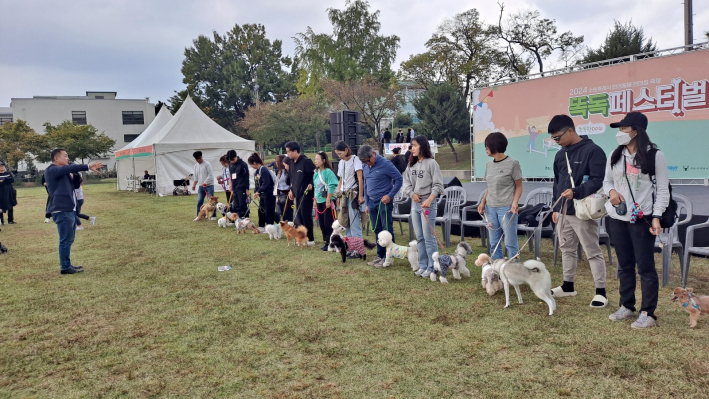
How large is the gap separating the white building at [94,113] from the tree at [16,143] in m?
11.4

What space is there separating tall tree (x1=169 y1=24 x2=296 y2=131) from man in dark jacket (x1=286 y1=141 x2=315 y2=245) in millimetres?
45790

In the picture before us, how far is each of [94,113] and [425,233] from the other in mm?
53706

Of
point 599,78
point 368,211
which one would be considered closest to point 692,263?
point 368,211

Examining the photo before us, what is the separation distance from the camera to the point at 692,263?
5395 millimetres

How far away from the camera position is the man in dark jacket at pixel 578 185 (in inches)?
147

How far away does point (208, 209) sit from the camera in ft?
36.5

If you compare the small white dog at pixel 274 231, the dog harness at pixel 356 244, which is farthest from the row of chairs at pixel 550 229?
the small white dog at pixel 274 231

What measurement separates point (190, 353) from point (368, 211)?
324 centimetres

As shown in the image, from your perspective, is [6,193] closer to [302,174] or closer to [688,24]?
[302,174]

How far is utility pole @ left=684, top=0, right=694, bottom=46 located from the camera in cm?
1343

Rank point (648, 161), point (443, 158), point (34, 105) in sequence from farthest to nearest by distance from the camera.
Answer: point (34, 105), point (443, 158), point (648, 161)

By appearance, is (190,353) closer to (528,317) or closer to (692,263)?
(528,317)

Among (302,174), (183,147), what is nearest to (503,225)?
(302,174)

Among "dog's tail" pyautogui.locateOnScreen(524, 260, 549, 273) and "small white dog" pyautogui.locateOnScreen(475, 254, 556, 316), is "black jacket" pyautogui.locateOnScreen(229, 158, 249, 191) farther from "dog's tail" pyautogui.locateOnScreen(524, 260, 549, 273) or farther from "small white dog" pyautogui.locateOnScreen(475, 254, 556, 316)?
"dog's tail" pyautogui.locateOnScreen(524, 260, 549, 273)
